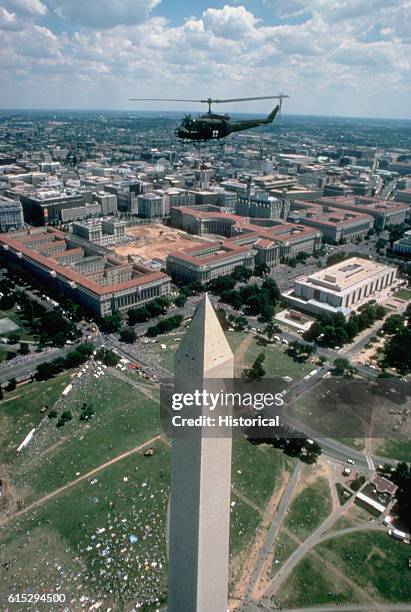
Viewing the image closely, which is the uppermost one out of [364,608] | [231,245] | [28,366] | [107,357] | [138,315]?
[231,245]

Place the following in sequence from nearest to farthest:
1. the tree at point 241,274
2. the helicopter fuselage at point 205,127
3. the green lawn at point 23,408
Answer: the helicopter fuselage at point 205,127, the green lawn at point 23,408, the tree at point 241,274

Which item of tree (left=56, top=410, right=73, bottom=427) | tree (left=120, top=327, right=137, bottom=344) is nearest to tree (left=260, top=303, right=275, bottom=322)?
tree (left=120, top=327, right=137, bottom=344)

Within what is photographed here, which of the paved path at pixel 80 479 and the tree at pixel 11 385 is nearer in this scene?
the paved path at pixel 80 479

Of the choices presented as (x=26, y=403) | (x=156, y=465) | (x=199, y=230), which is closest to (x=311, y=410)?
(x=156, y=465)

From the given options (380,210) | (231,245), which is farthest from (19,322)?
(380,210)

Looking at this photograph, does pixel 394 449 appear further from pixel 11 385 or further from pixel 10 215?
pixel 10 215

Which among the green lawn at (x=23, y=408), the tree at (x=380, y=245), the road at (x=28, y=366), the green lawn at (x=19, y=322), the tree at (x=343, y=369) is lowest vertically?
the green lawn at (x=23, y=408)

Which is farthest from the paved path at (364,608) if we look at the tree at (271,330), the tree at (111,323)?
the tree at (111,323)

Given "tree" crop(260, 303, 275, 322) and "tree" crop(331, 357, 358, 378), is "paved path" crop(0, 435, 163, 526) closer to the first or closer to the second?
"tree" crop(331, 357, 358, 378)

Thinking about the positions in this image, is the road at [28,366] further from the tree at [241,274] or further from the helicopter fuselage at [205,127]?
A: the tree at [241,274]
